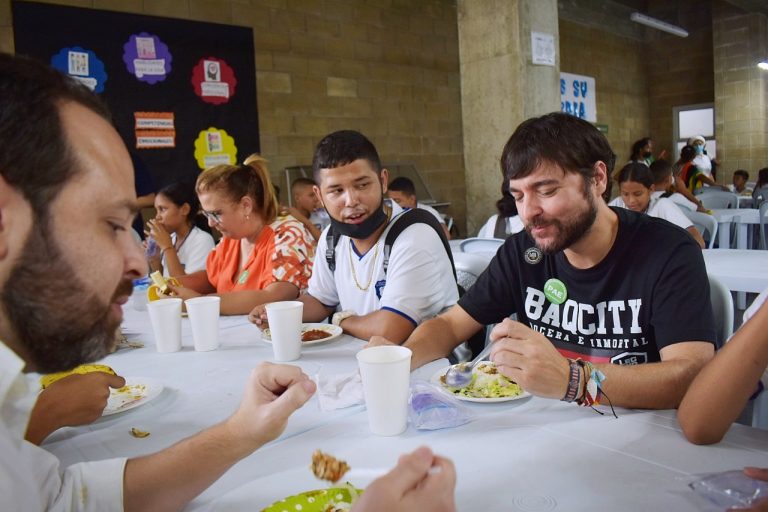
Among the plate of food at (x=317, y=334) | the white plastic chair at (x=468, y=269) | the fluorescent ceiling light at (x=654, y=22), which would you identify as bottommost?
the plate of food at (x=317, y=334)

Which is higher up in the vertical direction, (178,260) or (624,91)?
(624,91)

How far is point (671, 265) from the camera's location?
138cm

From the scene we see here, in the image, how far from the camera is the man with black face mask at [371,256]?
1.86 meters

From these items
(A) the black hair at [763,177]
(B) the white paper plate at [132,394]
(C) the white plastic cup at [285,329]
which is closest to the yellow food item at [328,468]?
(B) the white paper plate at [132,394]

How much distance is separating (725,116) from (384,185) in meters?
10.7

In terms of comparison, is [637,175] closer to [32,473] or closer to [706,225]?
[706,225]

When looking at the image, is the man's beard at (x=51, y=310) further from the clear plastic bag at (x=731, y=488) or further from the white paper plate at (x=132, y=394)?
the clear plastic bag at (x=731, y=488)

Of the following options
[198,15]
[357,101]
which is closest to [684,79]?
[357,101]

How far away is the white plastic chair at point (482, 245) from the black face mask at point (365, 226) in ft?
4.74

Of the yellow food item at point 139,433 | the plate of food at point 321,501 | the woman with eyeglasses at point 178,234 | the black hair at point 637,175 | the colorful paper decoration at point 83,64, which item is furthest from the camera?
the colorful paper decoration at point 83,64

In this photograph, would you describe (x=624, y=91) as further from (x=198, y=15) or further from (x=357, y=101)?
(x=198, y=15)

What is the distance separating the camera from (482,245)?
11.6ft

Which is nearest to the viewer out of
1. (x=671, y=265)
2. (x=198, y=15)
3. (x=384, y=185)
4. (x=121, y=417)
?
(x=121, y=417)

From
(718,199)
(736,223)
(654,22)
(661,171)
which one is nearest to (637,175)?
(661,171)
